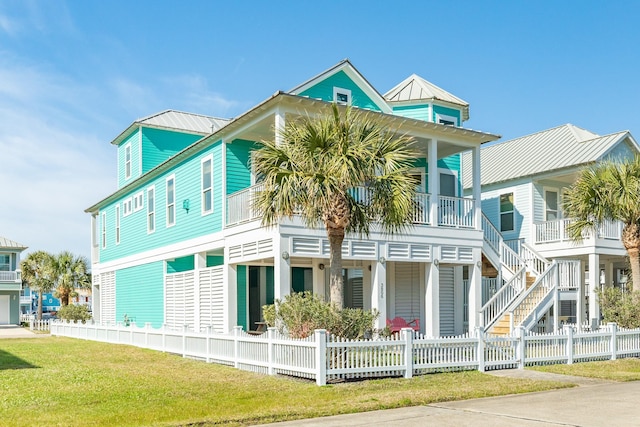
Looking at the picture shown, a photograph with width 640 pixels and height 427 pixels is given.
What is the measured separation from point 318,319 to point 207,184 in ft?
29.1

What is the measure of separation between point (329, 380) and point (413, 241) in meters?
7.40

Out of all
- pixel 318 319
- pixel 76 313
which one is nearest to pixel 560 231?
pixel 318 319

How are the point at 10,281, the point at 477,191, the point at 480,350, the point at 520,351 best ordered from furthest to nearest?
1. the point at 10,281
2. the point at 477,191
3. the point at 520,351
4. the point at 480,350

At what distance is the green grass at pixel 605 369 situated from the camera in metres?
15.4

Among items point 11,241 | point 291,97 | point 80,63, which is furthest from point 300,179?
point 11,241

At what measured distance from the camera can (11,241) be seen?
59906mm

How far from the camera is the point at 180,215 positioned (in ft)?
81.4

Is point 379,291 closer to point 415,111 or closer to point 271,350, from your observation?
point 271,350

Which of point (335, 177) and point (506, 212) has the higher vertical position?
point (335, 177)

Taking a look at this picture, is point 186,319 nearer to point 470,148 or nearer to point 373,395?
point 470,148

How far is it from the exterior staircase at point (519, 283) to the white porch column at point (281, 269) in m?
6.16

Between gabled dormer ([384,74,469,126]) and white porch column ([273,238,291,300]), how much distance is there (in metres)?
10.7

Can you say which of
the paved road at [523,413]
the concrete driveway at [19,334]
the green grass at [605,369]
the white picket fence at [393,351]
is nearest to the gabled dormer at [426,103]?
the white picket fence at [393,351]

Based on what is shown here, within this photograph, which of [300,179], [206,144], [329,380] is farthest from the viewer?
[206,144]
